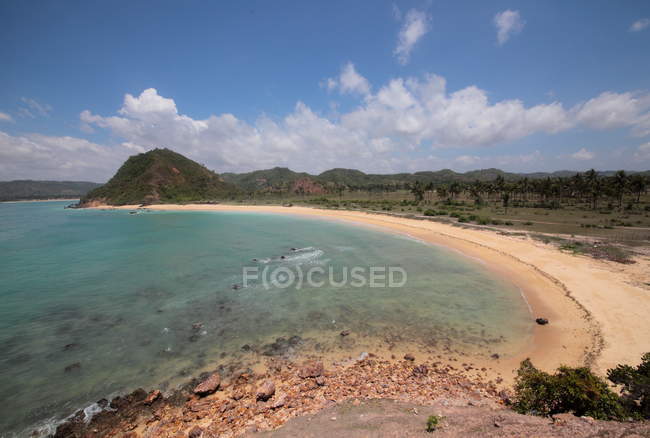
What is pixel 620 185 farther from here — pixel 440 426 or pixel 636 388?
pixel 440 426

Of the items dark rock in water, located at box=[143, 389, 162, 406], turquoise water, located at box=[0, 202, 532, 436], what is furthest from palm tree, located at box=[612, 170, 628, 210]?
dark rock in water, located at box=[143, 389, 162, 406]

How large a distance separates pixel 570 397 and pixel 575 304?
401 inches

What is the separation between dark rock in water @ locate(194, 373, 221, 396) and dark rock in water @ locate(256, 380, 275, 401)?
140 centimetres

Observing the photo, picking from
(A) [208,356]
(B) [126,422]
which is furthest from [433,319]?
(B) [126,422]

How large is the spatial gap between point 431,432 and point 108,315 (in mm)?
15628

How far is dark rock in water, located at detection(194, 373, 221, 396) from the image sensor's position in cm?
727

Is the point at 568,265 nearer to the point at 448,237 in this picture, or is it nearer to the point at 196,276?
the point at 448,237

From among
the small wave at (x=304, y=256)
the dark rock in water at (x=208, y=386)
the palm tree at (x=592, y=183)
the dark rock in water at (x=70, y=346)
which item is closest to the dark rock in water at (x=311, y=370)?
the dark rock in water at (x=208, y=386)

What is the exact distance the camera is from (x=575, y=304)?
Answer: 12.3m

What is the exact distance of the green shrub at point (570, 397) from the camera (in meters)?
4.94

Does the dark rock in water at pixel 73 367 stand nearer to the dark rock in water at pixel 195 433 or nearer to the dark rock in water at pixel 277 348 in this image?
the dark rock in water at pixel 195 433

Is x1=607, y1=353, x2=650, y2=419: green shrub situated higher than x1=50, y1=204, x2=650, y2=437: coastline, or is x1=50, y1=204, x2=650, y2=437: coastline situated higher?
x1=607, y1=353, x2=650, y2=419: green shrub

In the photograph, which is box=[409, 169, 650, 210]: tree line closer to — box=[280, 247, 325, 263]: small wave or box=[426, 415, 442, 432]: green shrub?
box=[280, 247, 325, 263]: small wave

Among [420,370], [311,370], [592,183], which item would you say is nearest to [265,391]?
[311,370]
